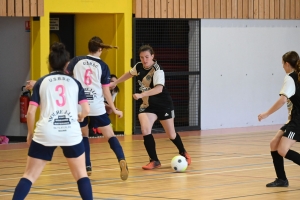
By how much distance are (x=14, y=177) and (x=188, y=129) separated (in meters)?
7.96

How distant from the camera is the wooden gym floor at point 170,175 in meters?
8.60

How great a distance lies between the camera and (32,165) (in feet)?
21.8

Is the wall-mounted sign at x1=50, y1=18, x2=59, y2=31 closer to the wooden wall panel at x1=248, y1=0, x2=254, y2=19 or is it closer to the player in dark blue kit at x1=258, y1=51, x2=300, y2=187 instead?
the wooden wall panel at x1=248, y1=0, x2=254, y2=19

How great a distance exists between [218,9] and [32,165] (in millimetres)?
11935

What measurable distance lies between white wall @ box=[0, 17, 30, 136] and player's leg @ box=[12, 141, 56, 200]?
29.4 feet

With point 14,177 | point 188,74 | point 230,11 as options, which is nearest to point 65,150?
point 14,177

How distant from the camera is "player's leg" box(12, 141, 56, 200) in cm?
661

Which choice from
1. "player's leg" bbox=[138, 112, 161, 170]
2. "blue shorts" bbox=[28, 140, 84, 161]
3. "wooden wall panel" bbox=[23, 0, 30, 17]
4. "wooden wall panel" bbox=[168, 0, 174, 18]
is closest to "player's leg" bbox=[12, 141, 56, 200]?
"blue shorts" bbox=[28, 140, 84, 161]

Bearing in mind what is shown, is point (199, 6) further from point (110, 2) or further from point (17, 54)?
point (17, 54)

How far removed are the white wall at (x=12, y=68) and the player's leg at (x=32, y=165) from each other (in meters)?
8.96

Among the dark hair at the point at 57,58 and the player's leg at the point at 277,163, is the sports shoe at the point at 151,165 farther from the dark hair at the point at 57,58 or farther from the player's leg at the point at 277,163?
the dark hair at the point at 57,58

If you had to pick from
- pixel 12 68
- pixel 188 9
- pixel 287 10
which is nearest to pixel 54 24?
pixel 12 68

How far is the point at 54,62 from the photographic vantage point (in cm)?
671

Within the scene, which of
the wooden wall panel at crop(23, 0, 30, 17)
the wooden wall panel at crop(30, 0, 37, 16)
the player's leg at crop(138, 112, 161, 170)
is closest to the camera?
the player's leg at crop(138, 112, 161, 170)
